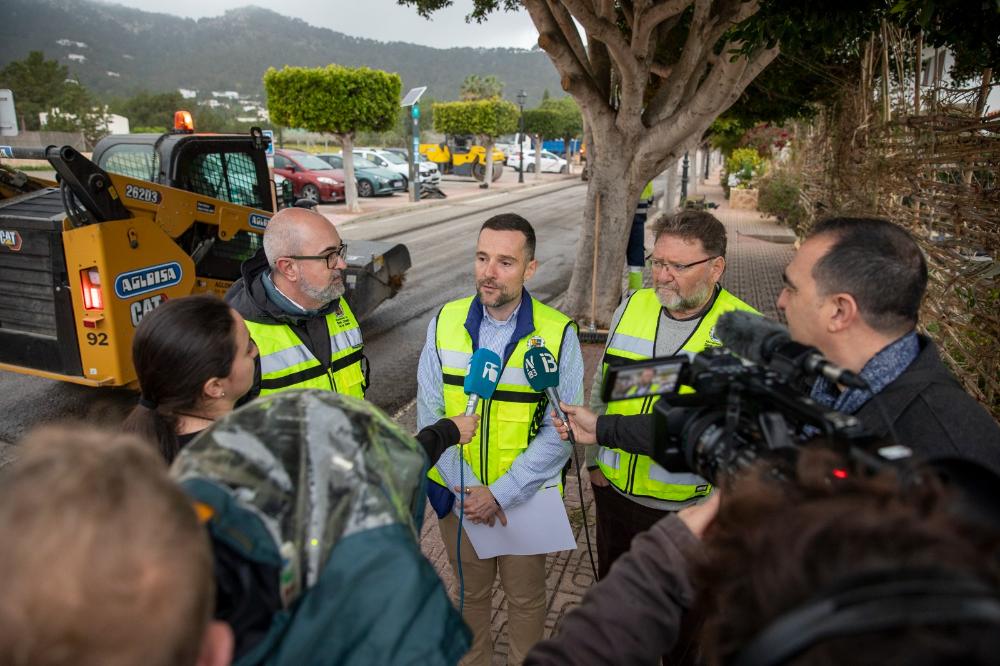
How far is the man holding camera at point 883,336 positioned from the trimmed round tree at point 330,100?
19.4 m

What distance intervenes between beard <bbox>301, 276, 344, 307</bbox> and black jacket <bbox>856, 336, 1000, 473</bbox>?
2.13 metres

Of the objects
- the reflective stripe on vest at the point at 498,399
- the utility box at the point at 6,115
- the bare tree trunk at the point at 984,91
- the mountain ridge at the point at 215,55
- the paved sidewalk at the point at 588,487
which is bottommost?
the paved sidewalk at the point at 588,487

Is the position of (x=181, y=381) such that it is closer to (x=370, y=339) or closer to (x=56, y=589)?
(x=56, y=589)

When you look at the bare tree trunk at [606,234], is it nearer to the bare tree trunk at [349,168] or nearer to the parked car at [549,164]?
the bare tree trunk at [349,168]

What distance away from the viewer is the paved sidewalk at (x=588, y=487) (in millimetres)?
3473

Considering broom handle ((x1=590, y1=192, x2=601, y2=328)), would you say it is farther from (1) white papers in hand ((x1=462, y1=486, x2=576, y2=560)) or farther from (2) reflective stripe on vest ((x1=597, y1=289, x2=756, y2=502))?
(1) white papers in hand ((x1=462, y1=486, x2=576, y2=560))

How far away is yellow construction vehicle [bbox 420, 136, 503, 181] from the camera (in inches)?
1357

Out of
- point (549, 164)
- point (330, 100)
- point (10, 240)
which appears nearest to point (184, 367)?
point (10, 240)

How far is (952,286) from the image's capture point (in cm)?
438

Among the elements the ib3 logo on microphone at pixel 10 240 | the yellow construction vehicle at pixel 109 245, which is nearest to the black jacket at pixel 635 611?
the yellow construction vehicle at pixel 109 245

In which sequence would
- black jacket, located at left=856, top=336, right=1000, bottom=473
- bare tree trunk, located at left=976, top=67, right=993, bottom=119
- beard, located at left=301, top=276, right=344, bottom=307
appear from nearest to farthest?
black jacket, located at left=856, top=336, right=1000, bottom=473 → beard, located at left=301, top=276, right=344, bottom=307 → bare tree trunk, located at left=976, top=67, right=993, bottom=119

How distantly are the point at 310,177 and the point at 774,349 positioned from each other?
880 inches

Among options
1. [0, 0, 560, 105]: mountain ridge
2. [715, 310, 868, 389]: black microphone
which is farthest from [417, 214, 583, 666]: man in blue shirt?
[0, 0, 560, 105]: mountain ridge

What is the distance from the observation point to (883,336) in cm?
168
